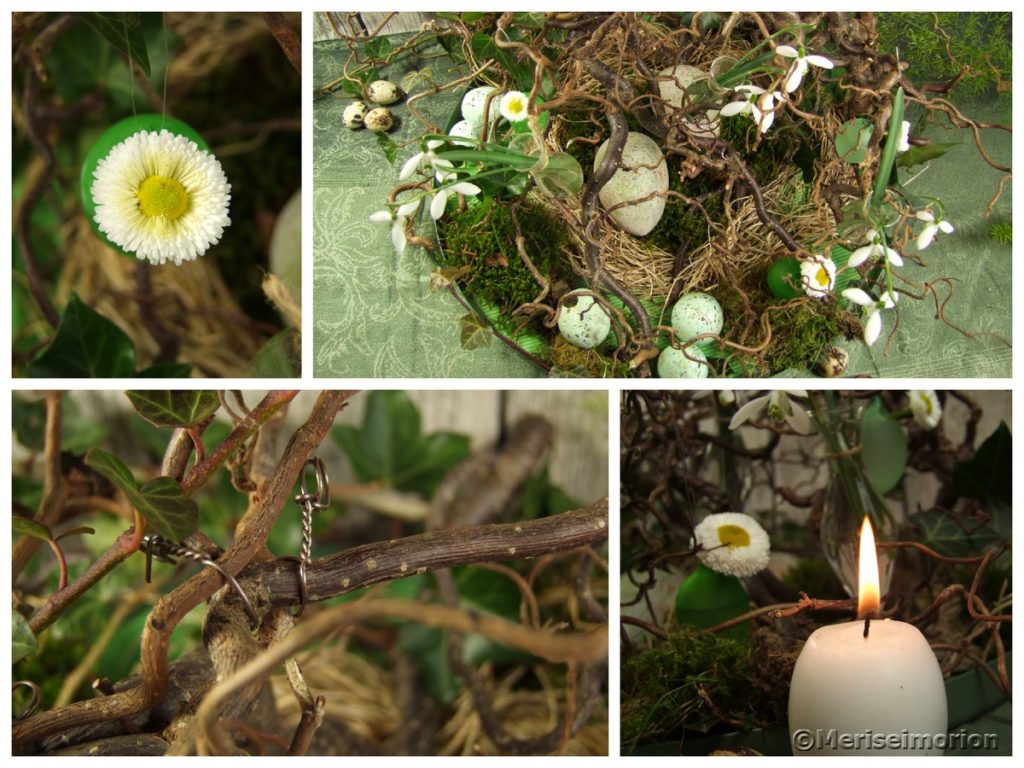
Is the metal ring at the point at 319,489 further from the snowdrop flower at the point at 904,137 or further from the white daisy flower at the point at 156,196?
the snowdrop flower at the point at 904,137

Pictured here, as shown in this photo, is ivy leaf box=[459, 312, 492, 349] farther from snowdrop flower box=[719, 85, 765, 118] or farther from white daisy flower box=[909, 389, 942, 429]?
white daisy flower box=[909, 389, 942, 429]

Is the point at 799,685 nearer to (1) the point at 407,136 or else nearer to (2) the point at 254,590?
(2) the point at 254,590

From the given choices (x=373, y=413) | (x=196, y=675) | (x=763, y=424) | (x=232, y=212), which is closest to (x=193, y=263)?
(x=232, y=212)

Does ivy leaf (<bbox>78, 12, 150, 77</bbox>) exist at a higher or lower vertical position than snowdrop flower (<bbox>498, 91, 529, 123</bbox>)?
higher

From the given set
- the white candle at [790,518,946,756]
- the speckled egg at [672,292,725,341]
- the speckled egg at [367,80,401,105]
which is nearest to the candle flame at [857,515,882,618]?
the white candle at [790,518,946,756]

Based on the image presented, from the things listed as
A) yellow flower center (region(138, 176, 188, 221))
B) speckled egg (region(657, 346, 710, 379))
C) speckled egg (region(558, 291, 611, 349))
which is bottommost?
speckled egg (region(657, 346, 710, 379))

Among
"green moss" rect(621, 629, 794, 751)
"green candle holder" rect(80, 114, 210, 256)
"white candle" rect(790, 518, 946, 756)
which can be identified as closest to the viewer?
"white candle" rect(790, 518, 946, 756)

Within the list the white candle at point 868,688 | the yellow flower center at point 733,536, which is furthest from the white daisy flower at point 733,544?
the white candle at point 868,688
